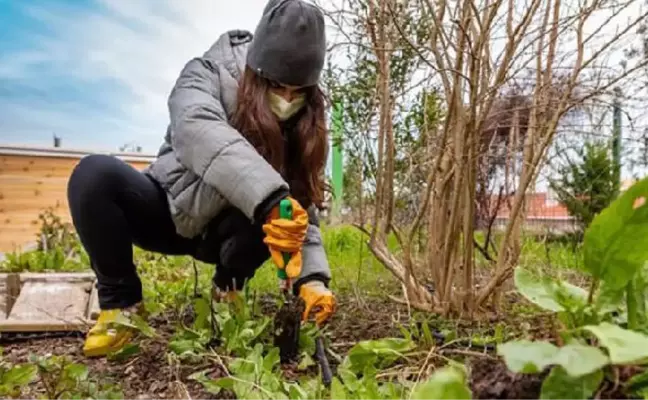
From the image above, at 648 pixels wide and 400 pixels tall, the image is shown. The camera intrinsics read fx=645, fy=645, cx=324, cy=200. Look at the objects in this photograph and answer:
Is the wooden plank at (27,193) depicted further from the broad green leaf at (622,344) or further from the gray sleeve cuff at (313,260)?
the broad green leaf at (622,344)

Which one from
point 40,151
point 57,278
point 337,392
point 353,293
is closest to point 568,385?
point 337,392

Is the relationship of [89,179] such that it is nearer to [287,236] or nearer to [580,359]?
[287,236]

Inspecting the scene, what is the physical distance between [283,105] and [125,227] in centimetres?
50

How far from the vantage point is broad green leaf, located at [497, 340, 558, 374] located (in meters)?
0.48

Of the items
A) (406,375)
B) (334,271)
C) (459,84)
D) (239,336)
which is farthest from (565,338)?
(334,271)

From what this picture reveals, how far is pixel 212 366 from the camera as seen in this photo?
1.27m

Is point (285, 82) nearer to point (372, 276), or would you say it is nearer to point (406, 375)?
point (406, 375)

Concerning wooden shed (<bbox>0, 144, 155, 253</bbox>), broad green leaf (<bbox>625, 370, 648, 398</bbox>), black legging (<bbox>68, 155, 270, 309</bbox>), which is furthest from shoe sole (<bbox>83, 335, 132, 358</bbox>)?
wooden shed (<bbox>0, 144, 155, 253</bbox>)

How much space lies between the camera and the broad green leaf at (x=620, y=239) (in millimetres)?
538

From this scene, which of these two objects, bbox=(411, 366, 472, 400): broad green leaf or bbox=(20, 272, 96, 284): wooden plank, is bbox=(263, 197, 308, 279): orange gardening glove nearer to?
bbox=(411, 366, 472, 400): broad green leaf

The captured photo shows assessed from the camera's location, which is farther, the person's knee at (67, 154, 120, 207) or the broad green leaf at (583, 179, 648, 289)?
the person's knee at (67, 154, 120, 207)

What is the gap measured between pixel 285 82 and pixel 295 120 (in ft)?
0.51

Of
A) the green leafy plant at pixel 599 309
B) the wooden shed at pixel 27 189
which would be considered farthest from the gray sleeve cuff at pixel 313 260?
the wooden shed at pixel 27 189

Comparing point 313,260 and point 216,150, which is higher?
point 216,150
